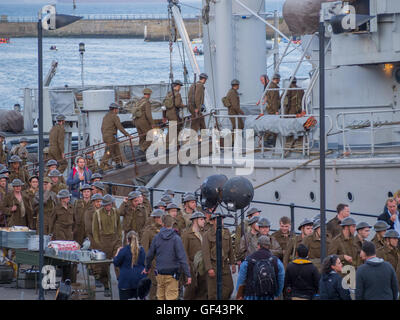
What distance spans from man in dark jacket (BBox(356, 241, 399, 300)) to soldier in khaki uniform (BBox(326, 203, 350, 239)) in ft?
12.1

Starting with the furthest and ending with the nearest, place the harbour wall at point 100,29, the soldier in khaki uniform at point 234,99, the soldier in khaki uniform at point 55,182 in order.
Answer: the harbour wall at point 100,29, the soldier in khaki uniform at point 234,99, the soldier in khaki uniform at point 55,182

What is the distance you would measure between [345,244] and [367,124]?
8246 mm

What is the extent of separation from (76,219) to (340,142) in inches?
292

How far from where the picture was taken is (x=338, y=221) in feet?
49.0

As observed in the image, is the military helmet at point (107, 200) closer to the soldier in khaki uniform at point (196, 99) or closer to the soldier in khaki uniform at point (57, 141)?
the soldier in khaki uniform at point (196, 99)

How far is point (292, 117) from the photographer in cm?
2222

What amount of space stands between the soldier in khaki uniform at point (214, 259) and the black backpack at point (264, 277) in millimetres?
1920

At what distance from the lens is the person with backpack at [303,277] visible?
12008 millimetres

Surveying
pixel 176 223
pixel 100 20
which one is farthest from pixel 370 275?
pixel 100 20

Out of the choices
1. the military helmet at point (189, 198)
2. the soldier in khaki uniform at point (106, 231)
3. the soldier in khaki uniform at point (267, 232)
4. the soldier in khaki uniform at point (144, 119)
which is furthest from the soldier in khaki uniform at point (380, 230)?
the soldier in khaki uniform at point (144, 119)

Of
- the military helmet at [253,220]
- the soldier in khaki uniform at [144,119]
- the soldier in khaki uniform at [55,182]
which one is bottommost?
the military helmet at [253,220]

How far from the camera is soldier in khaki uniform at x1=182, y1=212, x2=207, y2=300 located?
14.5 meters

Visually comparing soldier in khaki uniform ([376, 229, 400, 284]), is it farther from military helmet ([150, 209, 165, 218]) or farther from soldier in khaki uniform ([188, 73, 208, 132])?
soldier in khaki uniform ([188, 73, 208, 132])

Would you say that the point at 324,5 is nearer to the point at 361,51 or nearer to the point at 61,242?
the point at 361,51
